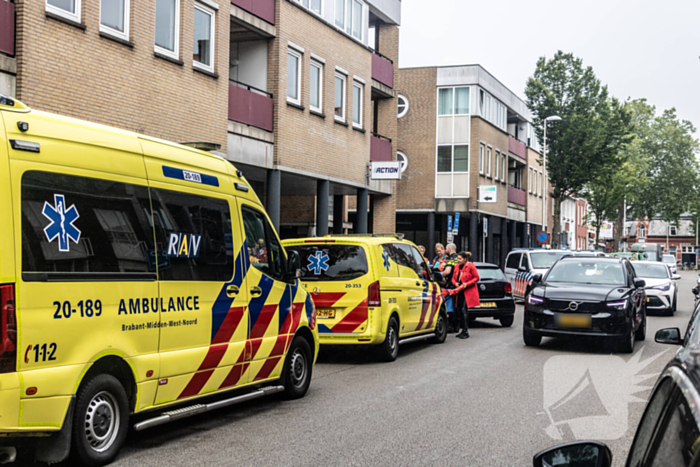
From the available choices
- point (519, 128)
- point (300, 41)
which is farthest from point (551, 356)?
point (519, 128)

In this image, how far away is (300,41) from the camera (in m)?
23.0

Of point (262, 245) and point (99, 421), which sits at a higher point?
point (262, 245)

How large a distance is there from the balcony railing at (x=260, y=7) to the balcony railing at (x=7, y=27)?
727 centimetres

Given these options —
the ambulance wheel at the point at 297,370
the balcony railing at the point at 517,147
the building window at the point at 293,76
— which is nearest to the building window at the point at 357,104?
the building window at the point at 293,76

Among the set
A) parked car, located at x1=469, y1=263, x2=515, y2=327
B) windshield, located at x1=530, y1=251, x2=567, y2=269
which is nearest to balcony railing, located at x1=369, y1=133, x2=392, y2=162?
windshield, located at x1=530, y1=251, x2=567, y2=269

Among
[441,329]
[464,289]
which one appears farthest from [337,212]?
[441,329]

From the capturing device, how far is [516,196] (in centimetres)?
5506

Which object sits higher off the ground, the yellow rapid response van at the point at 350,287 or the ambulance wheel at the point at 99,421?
the yellow rapid response van at the point at 350,287

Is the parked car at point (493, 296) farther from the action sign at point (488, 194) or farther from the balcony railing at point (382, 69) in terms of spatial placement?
the action sign at point (488, 194)

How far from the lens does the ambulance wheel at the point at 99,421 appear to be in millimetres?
5781

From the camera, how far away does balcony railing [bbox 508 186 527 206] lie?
53.3 meters

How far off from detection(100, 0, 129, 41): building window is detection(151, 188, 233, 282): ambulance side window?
9.37 meters

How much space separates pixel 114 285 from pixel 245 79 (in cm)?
1671

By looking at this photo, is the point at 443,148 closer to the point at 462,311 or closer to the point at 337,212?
the point at 337,212
